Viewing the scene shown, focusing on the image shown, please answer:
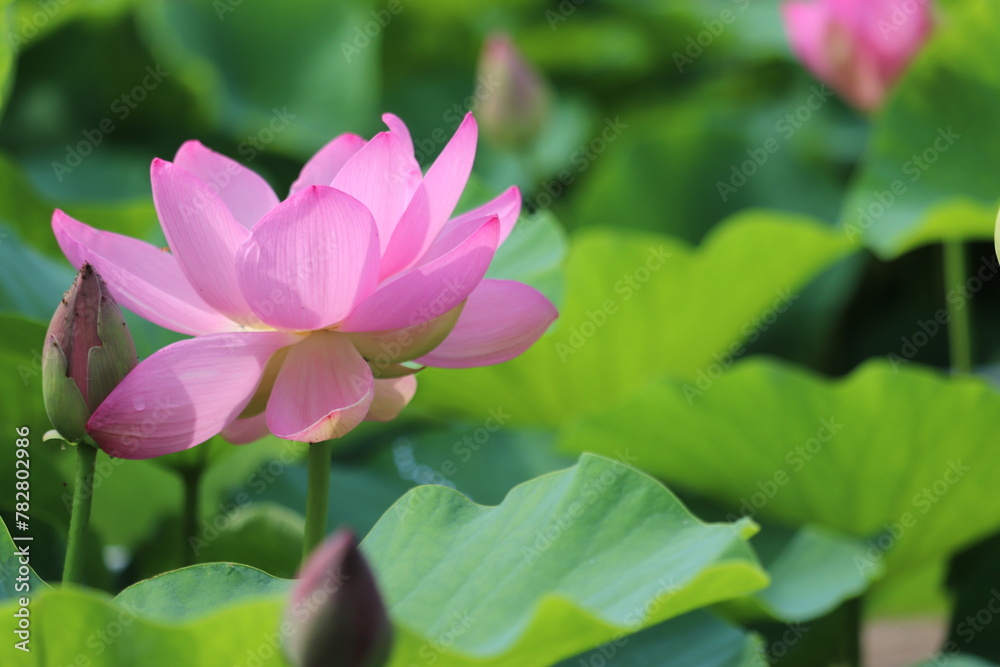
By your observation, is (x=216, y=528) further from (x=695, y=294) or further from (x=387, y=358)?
(x=695, y=294)

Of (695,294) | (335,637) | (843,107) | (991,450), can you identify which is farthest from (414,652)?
(843,107)

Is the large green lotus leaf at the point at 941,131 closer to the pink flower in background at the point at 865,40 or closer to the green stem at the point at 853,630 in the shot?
the pink flower in background at the point at 865,40

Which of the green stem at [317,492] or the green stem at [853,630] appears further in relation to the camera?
the green stem at [853,630]

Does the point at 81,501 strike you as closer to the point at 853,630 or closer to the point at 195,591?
the point at 195,591

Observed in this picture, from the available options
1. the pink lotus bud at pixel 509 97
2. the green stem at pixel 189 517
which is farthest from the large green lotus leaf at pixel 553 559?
the pink lotus bud at pixel 509 97

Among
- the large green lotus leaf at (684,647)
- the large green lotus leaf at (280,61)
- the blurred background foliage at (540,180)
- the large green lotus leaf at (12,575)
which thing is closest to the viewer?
the large green lotus leaf at (12,575)

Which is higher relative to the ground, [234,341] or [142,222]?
[234,341]

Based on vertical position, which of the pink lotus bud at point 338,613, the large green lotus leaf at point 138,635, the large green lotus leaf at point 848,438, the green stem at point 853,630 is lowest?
the green stem at point 853,630
